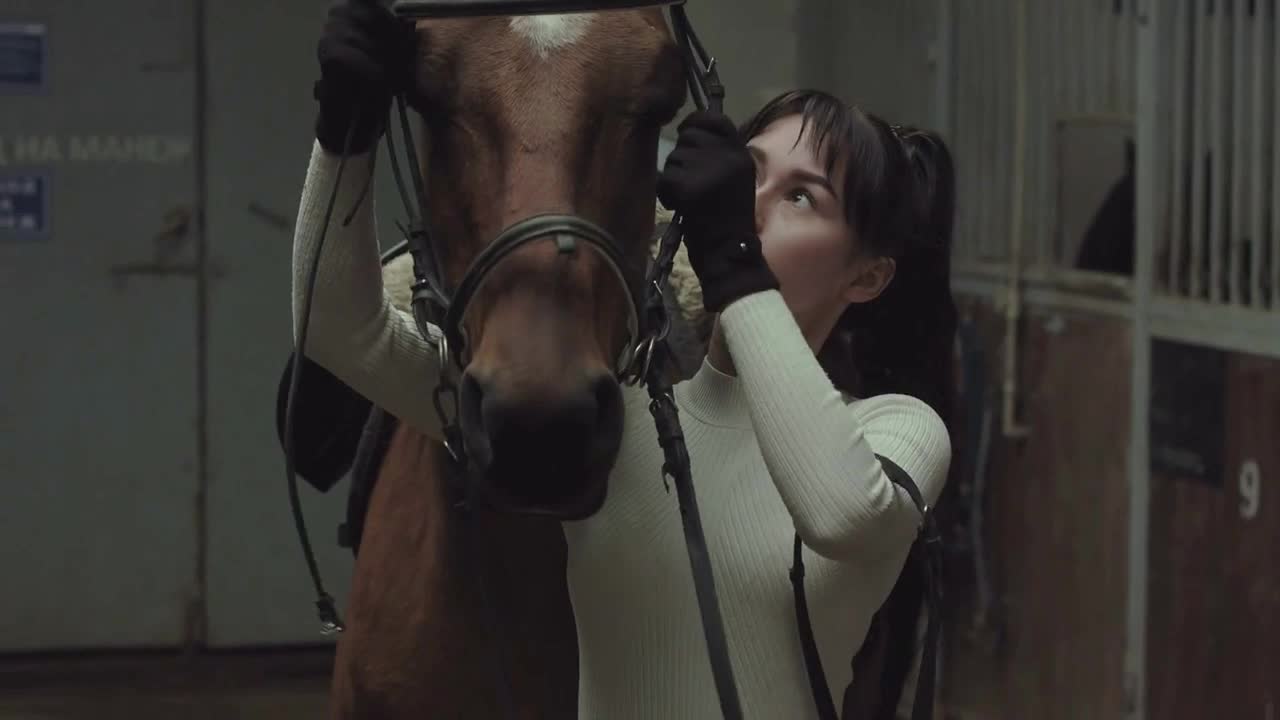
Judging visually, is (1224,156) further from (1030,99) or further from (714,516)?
(714,516)

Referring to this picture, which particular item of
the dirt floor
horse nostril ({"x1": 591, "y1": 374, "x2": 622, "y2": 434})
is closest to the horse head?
horse nostril ({"x1": 591, "y1": 374, "x2": 622, "y2": 434})

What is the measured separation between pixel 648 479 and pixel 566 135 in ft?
1.07

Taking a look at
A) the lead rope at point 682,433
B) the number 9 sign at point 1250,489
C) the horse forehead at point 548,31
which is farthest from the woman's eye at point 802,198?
the number 9 sign at point 1250,489

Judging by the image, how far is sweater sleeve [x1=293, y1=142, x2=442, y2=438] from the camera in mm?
1778

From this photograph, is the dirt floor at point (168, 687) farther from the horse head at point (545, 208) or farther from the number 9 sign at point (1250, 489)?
A: the horse head at point (545, 208)

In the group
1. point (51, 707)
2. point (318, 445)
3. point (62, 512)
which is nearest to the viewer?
point (318, 445)

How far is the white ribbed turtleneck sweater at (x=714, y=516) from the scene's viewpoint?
165 cm

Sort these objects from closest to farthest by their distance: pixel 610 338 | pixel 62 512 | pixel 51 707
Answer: pixel 610 338, pixel 51 707, pixel 62 512

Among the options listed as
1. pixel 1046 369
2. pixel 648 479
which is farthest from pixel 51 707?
pixel 648 479

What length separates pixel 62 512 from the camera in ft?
18.1

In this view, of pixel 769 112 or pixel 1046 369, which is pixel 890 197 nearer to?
pixel 769 112

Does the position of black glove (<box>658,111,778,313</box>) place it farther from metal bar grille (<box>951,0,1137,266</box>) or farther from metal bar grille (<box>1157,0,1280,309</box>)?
metal bar grille (<box>951,0,1137,266</box>)

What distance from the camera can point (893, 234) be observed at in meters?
1.92

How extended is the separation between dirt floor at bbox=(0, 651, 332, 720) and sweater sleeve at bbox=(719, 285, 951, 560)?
12.3ft
